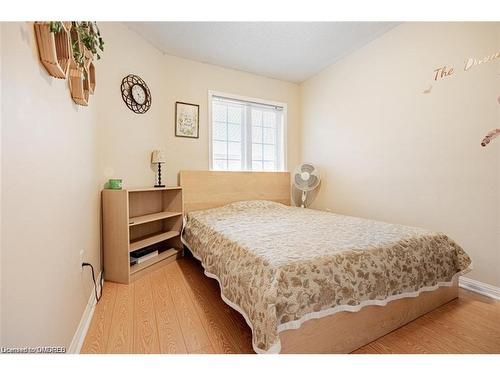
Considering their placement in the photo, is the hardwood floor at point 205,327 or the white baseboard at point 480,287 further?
the white baseboard at point 480,287

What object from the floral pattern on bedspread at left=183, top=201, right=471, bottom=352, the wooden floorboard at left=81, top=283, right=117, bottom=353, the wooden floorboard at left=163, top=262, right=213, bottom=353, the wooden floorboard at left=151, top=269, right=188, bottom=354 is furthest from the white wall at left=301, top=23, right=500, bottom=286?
the wooden floorboard at left=81, top=283, right=117, bottom=353

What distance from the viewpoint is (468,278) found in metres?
2.06

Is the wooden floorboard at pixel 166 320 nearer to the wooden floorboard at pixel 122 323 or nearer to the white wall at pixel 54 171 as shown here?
the wooden floorboard at pixel 122 323

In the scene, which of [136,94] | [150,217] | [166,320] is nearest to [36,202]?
[166,320]

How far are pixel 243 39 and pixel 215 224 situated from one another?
88.4 inches

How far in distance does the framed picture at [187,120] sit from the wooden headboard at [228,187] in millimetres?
577

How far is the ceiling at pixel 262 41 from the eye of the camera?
2496 millimetres

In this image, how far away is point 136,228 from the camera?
2.65m

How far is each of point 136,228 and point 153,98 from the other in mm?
1645

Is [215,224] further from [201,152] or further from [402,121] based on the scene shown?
[402,121]

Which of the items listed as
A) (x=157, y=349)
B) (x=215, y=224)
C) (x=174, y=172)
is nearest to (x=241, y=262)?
(x=157, y=349)

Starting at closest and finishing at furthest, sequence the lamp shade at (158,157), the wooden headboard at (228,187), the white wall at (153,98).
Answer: the white wall at (153,98) < the lamp shade at (158,157) < the wooden headboard at (228,187)

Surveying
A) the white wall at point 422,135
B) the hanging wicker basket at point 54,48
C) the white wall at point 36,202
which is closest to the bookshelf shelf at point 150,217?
the white wall at point 36,202

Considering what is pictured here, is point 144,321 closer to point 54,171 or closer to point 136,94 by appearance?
point 54,171
